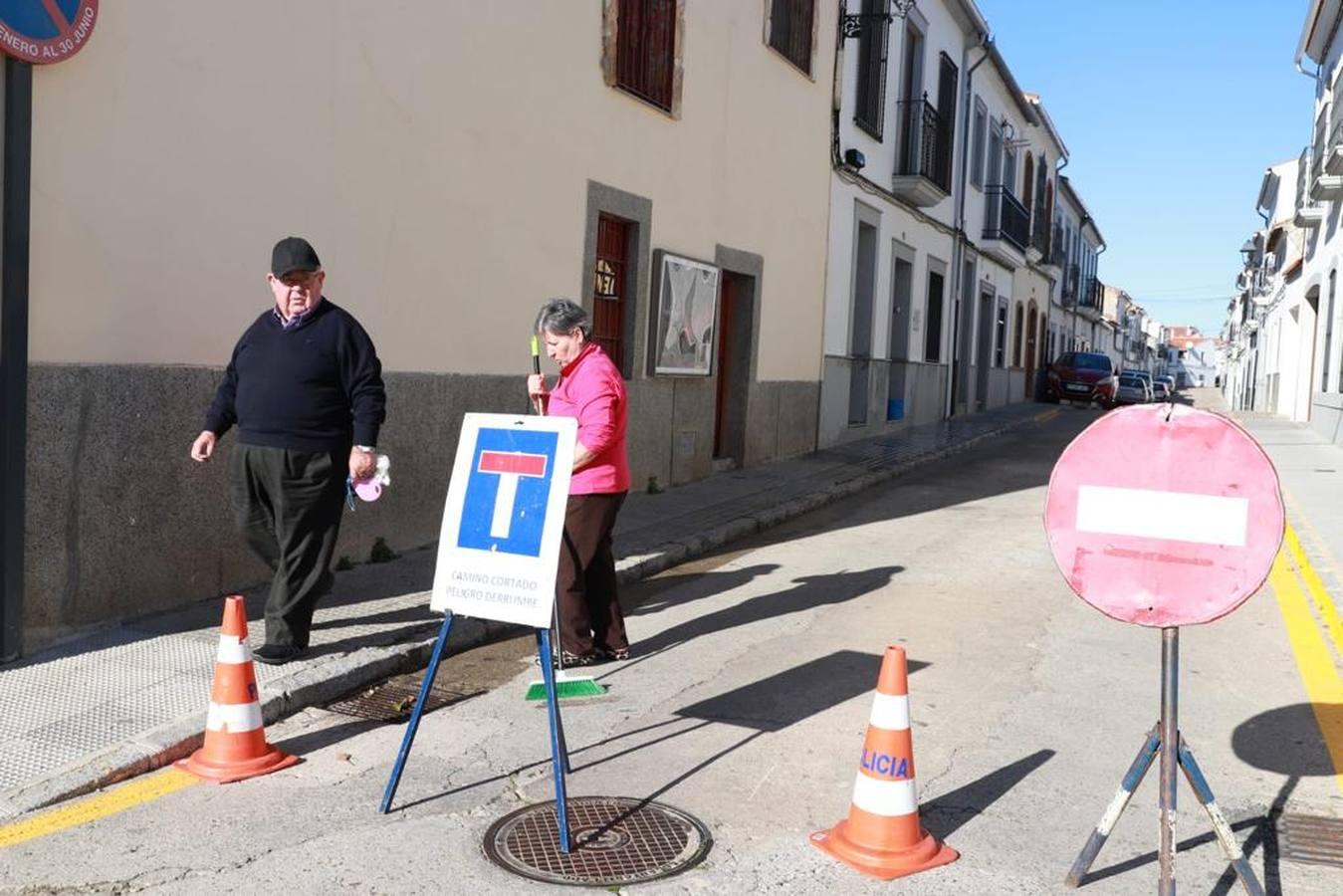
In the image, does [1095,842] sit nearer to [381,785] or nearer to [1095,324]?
[381,785]

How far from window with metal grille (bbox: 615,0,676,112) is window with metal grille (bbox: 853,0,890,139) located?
18.2 feet

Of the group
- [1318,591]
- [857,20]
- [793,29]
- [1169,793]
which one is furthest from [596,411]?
[857,20]

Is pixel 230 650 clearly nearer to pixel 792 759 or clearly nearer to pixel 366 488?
pixel 366 488

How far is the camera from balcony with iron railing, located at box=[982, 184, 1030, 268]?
24.7 meters

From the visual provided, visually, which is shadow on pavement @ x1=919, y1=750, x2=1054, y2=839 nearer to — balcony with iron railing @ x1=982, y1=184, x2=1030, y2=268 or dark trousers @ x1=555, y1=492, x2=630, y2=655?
dark trousers @ x1=555, y1=492, x2=630, y2=655

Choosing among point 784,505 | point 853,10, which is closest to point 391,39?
point 784,505

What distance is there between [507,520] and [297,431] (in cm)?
167

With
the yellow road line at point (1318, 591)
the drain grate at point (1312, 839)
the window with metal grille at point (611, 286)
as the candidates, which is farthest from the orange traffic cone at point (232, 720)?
the window with metal grille at point (611, 286)

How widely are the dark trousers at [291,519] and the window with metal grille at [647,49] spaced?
19.9 ft

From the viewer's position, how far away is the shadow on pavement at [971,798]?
3851mm

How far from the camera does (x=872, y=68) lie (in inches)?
656

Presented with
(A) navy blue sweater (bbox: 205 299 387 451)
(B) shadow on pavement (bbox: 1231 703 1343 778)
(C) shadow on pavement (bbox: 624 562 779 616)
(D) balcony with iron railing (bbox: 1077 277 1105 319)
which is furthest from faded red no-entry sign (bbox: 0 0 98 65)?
(D) balcony with iron railing (bbox: 1077 277 1105 319)

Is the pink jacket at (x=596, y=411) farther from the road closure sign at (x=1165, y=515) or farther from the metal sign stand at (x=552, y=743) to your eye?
the road closure sign at (x=1165, y=515)

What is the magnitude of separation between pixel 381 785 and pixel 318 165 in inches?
164
